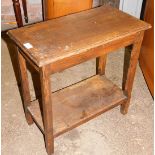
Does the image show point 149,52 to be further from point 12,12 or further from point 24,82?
point 12,12

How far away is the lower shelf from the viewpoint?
159 centimetres

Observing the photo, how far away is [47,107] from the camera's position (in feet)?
4.44

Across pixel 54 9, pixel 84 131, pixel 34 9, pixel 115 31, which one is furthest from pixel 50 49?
pixel 34 9

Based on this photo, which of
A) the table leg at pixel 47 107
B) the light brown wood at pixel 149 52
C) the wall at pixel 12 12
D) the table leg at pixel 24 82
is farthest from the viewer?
the wall at pixel 12 12

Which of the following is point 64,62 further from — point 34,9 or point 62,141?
point 34,9

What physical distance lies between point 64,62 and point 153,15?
3.60 ft

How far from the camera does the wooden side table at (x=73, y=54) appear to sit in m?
1.26

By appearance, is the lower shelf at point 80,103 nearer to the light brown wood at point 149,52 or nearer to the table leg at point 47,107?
the table leg at point 47,107

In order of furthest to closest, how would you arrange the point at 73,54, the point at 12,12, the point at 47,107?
the point at 12,12, the point at 47,107, the point at 73,54

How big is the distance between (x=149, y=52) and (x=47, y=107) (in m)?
1.14

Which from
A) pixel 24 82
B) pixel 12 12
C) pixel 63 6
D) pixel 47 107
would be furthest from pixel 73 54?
pixel 12 12

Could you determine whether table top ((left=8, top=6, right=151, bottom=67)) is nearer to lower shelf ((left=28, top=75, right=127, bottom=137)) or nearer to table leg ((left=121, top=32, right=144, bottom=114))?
table leg ((left=121, top=32, right=144, bottom=114))

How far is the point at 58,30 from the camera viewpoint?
1.43 metres

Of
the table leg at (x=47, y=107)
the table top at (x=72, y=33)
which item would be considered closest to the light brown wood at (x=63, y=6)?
the table top at (x=72, y=33)
